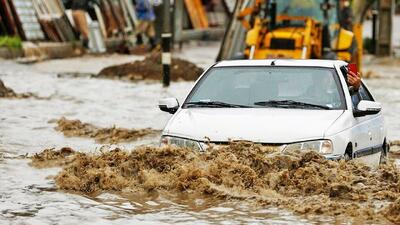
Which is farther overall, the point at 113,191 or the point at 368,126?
the point at 368,126

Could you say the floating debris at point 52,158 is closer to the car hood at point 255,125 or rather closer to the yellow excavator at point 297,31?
the car hood at point 255,125

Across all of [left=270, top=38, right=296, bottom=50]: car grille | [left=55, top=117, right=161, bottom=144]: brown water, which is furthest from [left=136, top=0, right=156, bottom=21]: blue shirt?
[left=55, top=117, right=161, bottom=144]: brown water

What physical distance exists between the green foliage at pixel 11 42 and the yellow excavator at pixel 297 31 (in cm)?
745

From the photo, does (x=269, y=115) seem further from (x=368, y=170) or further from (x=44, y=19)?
(x=44, y=19)

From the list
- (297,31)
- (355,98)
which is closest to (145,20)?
(297,31)

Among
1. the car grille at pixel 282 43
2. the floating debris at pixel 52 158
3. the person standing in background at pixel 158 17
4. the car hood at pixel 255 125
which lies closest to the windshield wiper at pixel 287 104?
the car hood at pixel 255 125

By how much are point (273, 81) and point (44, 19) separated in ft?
74.7

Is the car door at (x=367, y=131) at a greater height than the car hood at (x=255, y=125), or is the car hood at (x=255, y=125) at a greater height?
the car hood at (x=255, y=125)

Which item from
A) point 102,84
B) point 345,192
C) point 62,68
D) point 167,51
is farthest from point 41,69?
point 345,192

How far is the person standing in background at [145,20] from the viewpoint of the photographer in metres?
40.2

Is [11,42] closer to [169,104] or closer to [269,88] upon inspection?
[169,104]

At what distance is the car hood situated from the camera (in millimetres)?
10961

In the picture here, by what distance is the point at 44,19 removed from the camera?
113 ft

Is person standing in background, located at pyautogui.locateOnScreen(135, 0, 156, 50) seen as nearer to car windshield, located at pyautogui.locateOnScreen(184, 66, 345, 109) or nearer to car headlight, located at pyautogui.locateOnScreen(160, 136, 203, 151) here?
car windshield, located at pyautogui.locateOnScreen(184, 66, 345, 109)
